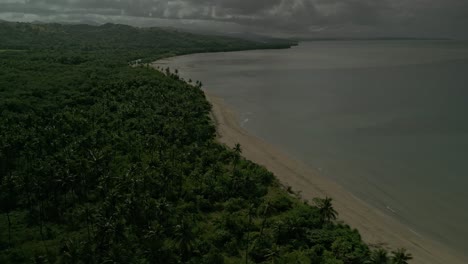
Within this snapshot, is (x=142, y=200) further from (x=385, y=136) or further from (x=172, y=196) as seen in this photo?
(x=385, y=136)

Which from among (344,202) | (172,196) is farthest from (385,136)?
(172,196)

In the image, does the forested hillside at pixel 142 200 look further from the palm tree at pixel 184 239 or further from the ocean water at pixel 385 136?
the ocean water at pixel 385 136

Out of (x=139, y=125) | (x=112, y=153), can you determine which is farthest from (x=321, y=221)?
(x=139, y=125)

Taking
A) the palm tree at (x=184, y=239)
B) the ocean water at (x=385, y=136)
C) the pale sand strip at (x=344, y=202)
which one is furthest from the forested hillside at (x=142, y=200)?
the ocean water at (x=385, y=136)

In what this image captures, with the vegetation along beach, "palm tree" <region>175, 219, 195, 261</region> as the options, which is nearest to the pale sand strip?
the vegetation along beach

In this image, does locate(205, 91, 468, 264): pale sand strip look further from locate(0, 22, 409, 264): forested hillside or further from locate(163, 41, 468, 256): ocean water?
locate(0, 22, 409, 264): forested hillside
